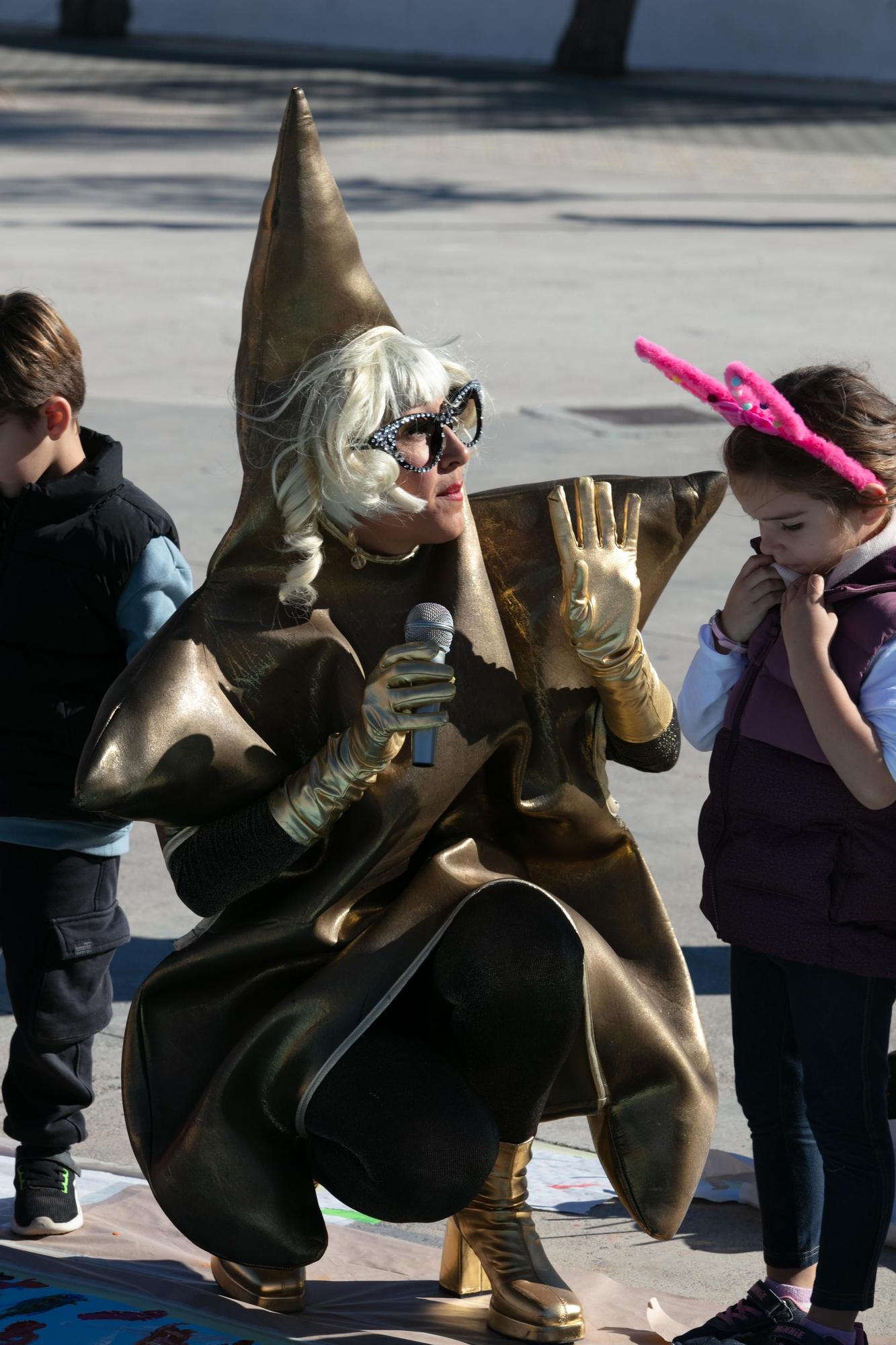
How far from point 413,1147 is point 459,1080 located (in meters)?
0.13

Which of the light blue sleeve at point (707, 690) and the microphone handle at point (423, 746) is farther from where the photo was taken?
the light blue sleeve at point (707, 690)

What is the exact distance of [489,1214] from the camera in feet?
8.29

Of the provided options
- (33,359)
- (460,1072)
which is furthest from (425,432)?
(460,1072)

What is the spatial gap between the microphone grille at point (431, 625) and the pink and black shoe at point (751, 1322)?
103 cm

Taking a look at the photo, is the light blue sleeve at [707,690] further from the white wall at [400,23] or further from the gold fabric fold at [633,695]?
the white wall at [400,23]

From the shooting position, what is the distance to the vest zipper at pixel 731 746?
2.47m

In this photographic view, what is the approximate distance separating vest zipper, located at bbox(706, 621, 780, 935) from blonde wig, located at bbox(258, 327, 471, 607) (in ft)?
1.75

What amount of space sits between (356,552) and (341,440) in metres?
0.18

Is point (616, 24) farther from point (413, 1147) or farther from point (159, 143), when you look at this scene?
point (413, 1147)

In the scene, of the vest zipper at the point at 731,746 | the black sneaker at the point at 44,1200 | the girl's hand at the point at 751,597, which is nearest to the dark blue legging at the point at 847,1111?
the vest zipper at the point at 731,746

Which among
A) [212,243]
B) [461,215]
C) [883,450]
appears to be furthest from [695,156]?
[883,450]

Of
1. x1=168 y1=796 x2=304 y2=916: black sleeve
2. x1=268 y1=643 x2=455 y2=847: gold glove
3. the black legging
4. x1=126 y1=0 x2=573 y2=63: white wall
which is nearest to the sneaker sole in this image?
the black legging

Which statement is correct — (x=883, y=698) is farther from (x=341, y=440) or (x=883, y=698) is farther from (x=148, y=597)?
(x=148, y=597)

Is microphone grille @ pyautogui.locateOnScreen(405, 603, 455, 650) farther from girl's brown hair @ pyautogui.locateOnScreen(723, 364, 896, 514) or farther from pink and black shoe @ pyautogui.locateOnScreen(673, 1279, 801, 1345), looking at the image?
pink and black shoe @ pyautogui.locateOnScreen(673, 1279, 801, 1345)
